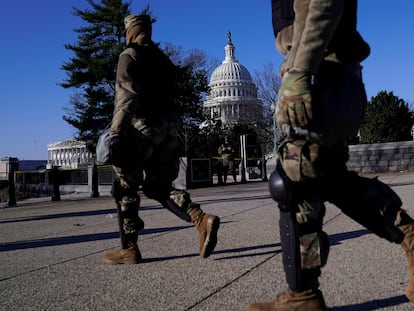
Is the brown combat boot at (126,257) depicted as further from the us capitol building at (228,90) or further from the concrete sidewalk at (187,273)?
the us capitol building at (228,90)

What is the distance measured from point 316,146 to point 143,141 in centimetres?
173

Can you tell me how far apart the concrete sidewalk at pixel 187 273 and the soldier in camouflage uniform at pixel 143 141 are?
10.7 inches

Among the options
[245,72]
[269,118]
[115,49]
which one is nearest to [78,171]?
[115,49]

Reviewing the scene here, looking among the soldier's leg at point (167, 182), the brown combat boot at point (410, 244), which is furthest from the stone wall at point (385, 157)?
the brown combat boot at point (410, 244)

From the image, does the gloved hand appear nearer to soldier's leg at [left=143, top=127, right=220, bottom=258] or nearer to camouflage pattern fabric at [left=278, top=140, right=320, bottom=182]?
camouflage pattern fabric at [left=278, top=140, right=320, bottom=182]

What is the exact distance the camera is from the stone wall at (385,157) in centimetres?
1961

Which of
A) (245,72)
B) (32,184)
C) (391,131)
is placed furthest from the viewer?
(245,72)

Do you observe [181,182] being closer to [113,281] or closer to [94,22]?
[113,281]

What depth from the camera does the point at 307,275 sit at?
6.47ft

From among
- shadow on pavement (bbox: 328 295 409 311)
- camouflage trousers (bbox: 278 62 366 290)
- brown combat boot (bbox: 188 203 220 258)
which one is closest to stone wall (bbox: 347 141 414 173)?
brown combat boot (bbox: 188 203 220 258)

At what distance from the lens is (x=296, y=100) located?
1.79 metres

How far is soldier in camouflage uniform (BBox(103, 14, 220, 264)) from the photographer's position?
331 centimetres

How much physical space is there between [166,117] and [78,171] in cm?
1707

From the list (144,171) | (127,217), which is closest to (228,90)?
(144,171)
